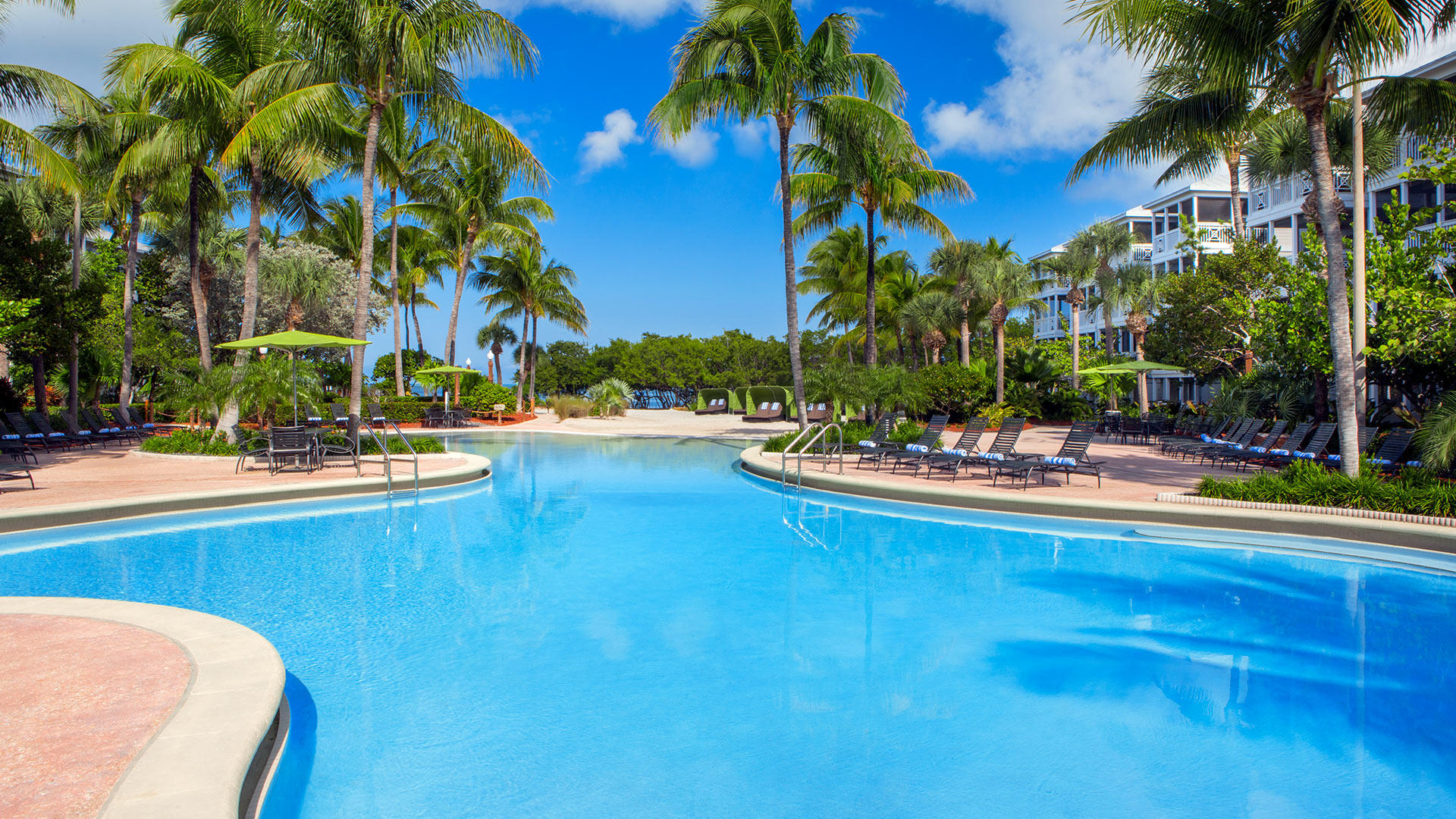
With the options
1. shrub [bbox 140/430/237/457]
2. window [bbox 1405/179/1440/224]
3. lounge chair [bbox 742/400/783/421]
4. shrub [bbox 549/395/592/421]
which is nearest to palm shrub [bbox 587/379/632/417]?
shrub [bbox 549/395/592/421]

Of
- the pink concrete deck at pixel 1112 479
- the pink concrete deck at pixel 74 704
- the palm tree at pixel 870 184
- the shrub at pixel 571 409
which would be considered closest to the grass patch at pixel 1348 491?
the pink concrete deck at pixel 1112 479

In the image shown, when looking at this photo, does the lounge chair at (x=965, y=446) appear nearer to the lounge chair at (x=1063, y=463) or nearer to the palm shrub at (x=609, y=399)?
the lounge chair at (x=1063, y=463)

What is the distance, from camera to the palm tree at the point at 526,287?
36.1 meters

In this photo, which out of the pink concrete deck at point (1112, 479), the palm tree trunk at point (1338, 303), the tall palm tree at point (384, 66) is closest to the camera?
the palm tree trunk at point (1338, 303)

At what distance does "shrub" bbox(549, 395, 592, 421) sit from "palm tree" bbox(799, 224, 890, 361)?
11.6 m

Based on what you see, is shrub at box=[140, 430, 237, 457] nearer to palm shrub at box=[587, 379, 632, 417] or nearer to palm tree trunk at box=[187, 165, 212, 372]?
palm tree trunk at box=[187, 165, 212, 372]

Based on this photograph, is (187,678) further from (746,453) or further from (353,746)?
(746,453)

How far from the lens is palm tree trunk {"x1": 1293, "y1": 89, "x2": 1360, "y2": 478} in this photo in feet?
32.5

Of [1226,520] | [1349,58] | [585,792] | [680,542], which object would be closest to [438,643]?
[585,792]

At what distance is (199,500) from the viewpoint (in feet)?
34.9

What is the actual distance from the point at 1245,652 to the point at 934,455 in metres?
8.05

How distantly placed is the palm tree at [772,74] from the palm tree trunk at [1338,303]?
8.89 metres

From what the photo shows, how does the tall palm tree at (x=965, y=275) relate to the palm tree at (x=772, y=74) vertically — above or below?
below

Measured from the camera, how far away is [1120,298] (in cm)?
3556
